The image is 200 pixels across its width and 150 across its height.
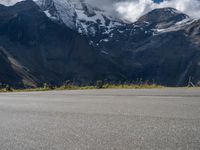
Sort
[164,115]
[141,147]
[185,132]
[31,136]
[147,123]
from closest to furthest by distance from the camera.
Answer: [141,147]
[185,132]
[31,136]
[147,123]
[164,115]

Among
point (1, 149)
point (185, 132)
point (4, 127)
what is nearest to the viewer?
point (1, 149)

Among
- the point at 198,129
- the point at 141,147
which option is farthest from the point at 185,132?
the point at 141,147

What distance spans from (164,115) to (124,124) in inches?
49.8

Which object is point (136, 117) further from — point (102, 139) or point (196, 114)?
point (102, 139)

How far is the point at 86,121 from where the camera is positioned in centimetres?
735

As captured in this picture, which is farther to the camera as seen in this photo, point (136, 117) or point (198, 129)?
point (136, 117)

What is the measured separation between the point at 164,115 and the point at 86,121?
1.52 meters

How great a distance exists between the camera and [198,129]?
5.70 m

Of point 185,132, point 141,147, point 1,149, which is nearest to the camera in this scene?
point 141,147

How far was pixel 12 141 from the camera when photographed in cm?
562

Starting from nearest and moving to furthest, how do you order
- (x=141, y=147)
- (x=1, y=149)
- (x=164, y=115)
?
(x=141, y=147) < (x=1, y=149) < (x=164, y=115)

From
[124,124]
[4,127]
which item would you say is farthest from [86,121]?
[4,127]

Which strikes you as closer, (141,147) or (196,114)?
(141,147)

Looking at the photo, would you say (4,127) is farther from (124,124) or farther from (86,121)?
(124,124)
